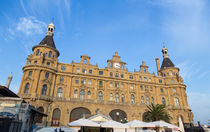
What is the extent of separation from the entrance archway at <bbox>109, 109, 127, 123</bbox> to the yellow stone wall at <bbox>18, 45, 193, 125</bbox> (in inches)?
33.5

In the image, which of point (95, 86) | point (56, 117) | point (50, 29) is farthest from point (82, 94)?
point (50, 29)

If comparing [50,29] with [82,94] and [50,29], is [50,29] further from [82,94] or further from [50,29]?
[82,94]

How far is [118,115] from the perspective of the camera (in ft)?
132

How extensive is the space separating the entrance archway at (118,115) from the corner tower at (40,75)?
1635cm

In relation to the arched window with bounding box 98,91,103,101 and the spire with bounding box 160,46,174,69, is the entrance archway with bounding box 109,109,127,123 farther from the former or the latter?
the spire with bounding box 160,46,174,69

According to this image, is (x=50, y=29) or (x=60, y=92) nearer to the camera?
(x=60, y=92)

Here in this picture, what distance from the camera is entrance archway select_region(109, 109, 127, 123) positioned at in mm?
39506

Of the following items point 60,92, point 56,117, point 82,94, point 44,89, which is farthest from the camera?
Result: point 82,94

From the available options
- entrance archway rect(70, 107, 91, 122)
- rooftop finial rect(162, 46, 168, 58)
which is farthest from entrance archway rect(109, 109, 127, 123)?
rooftop finial rect(162, 46, 168, 58)

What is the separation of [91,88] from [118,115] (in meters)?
10.3

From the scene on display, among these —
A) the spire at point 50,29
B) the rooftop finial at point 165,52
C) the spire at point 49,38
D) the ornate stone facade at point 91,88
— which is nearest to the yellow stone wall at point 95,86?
the ornate stone facade at point 91,88

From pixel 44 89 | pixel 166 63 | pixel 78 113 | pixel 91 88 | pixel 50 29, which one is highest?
pixel 50 29

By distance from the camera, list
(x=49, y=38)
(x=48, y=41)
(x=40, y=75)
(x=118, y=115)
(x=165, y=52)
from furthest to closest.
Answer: (x=165, y=52) < (x=49, y=38) < (x=48, y=41) < (x=118, y=115) < (x=40, y=75)

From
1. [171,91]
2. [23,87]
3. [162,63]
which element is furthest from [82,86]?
[162,63]
